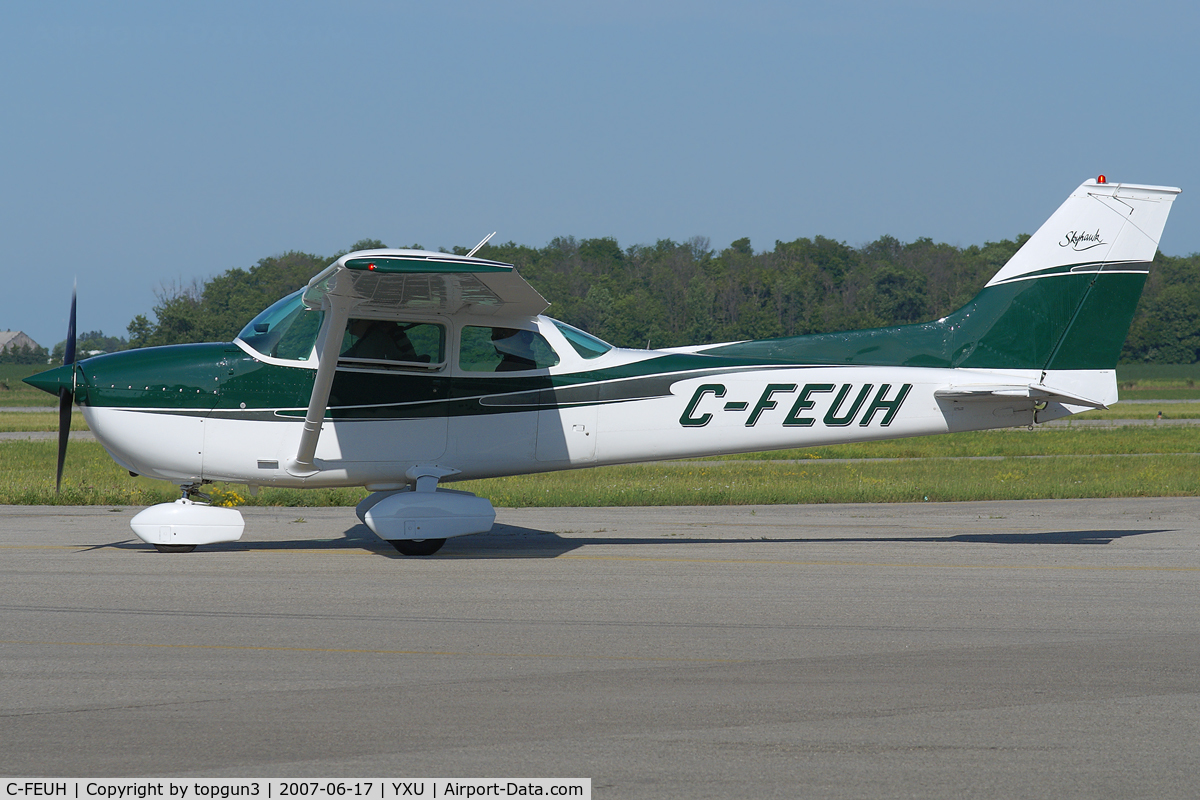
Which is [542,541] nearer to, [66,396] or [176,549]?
[176,549]

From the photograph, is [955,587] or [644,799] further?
[955,587]

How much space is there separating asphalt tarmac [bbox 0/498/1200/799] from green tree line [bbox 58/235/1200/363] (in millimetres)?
49480

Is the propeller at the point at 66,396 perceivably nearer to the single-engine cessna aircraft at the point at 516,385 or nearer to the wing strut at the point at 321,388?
the single-engine cessna aircraft at the point at 516,385

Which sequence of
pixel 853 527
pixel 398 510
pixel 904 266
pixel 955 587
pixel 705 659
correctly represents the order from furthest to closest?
pixel 904 266 → pixel 853 527 → pixel 398 510 → pixel 955 587 → pixel 705 659

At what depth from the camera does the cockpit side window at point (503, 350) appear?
8.95 metres

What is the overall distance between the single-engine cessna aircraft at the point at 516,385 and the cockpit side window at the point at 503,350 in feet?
0.05

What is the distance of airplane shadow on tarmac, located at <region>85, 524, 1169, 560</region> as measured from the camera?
920 cm

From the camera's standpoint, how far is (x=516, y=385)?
29.7 ft

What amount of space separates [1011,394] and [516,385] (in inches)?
173

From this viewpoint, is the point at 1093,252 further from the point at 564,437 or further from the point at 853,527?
the point at 564,437

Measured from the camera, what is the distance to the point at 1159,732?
4176 mm

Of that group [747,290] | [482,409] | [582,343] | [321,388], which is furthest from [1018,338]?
[747,290]

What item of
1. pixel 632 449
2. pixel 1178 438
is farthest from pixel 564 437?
pixel 1178 438

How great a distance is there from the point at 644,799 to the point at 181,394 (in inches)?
253
